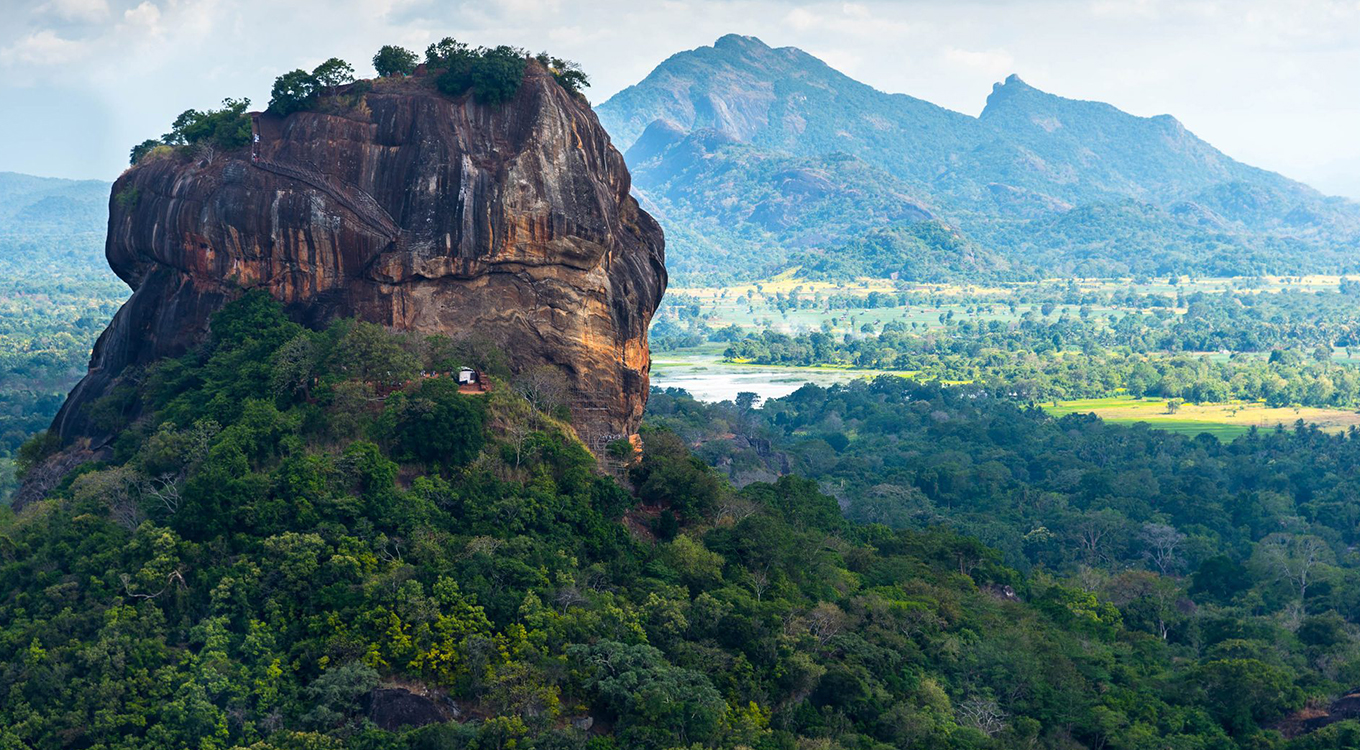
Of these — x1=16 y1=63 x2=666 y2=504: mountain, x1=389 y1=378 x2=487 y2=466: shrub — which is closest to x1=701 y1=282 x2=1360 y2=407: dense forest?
x1=16 y1=63 x2=666 y2=504: mountain

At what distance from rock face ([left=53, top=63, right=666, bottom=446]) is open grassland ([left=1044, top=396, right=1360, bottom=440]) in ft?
195

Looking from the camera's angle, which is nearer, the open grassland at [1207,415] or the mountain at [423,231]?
the mountain at [423,231]

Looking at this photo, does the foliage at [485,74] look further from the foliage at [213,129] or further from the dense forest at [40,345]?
the dense forest at [40,345]

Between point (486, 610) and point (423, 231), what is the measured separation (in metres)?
12.1

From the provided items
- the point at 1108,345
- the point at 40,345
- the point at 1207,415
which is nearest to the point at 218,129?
the point at 1207,415

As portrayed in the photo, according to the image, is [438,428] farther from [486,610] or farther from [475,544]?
[486,610]

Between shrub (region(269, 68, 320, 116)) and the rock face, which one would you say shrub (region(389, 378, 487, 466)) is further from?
shrub (region(269, 68, 320, 116))

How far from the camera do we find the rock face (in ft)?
114

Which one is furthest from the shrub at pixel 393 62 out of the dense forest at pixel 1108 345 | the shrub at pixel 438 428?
the dense forest at pixel 1108 345

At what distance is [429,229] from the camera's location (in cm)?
3481

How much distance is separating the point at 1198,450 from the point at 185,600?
2484 inches

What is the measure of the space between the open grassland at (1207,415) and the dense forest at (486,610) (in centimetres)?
4976

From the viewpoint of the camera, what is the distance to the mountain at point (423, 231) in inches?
1373

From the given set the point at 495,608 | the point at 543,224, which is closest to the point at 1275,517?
the point at 543,224
